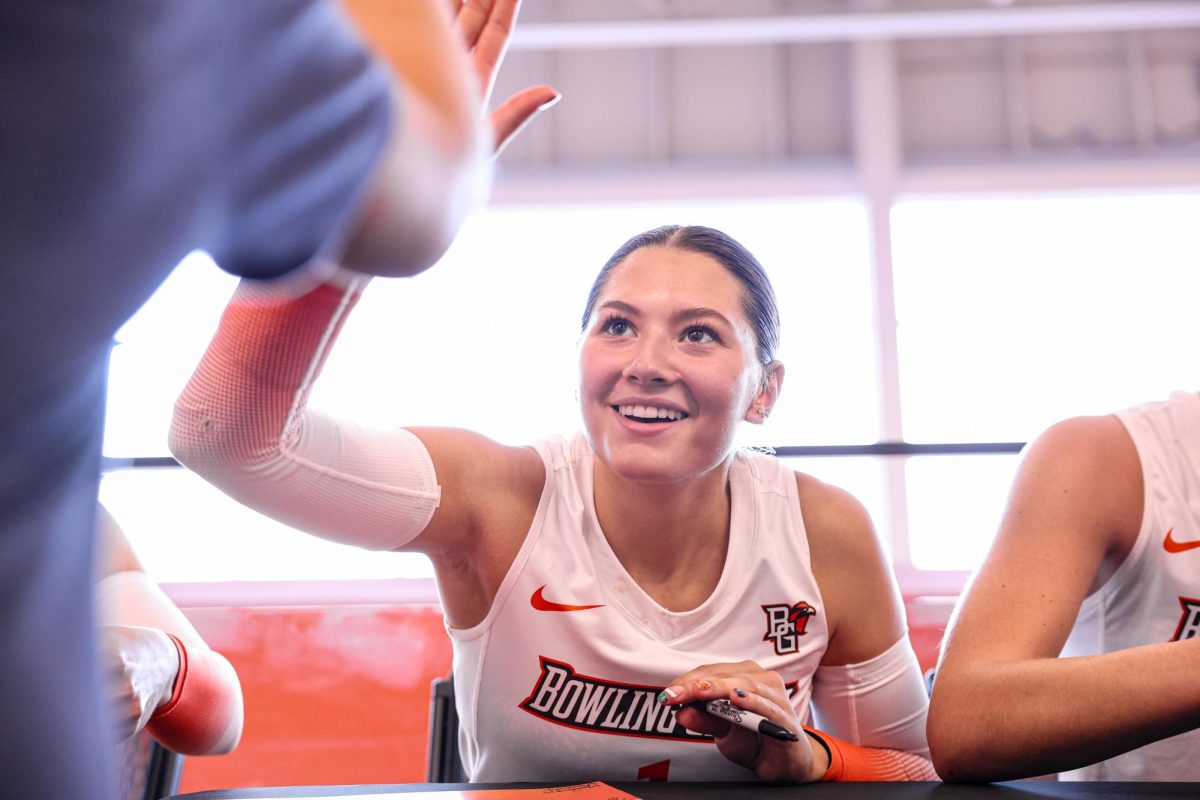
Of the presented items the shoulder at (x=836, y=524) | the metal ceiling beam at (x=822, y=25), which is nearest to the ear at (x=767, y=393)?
the shoulder at (x=836, y=524)

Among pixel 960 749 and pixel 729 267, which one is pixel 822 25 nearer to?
pixel 729 267

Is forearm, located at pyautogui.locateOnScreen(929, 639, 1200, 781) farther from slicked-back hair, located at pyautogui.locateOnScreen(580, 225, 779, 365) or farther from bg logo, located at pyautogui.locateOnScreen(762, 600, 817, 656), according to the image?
slicked-back hair, located at pyautogui.locateOnScreen(580, 225, 779, 365)

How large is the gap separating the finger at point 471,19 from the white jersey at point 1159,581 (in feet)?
3.39

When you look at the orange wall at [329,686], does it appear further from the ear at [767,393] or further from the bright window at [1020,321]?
the bright window at [1020,321]

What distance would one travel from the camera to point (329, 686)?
284 centimetres

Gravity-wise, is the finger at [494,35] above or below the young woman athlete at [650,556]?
above

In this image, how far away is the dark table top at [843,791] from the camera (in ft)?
2.95

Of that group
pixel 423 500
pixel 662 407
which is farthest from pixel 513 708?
pixel 662 407

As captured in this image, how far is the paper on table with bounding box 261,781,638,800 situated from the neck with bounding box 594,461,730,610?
0.48m

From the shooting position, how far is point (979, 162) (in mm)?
6062

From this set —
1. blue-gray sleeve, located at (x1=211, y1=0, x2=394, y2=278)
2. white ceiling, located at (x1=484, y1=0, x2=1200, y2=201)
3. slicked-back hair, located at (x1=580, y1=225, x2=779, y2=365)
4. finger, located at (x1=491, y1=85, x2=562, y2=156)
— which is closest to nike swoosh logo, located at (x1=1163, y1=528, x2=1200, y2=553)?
slicked-back hair, located at (x1=580, y1=225, x2=779, y2=365)

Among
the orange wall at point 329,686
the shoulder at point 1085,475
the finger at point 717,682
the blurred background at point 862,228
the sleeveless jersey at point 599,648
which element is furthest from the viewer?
the blurred background at point 862,228

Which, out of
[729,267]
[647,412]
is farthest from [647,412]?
[729,267]

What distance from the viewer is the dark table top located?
2.95ft
